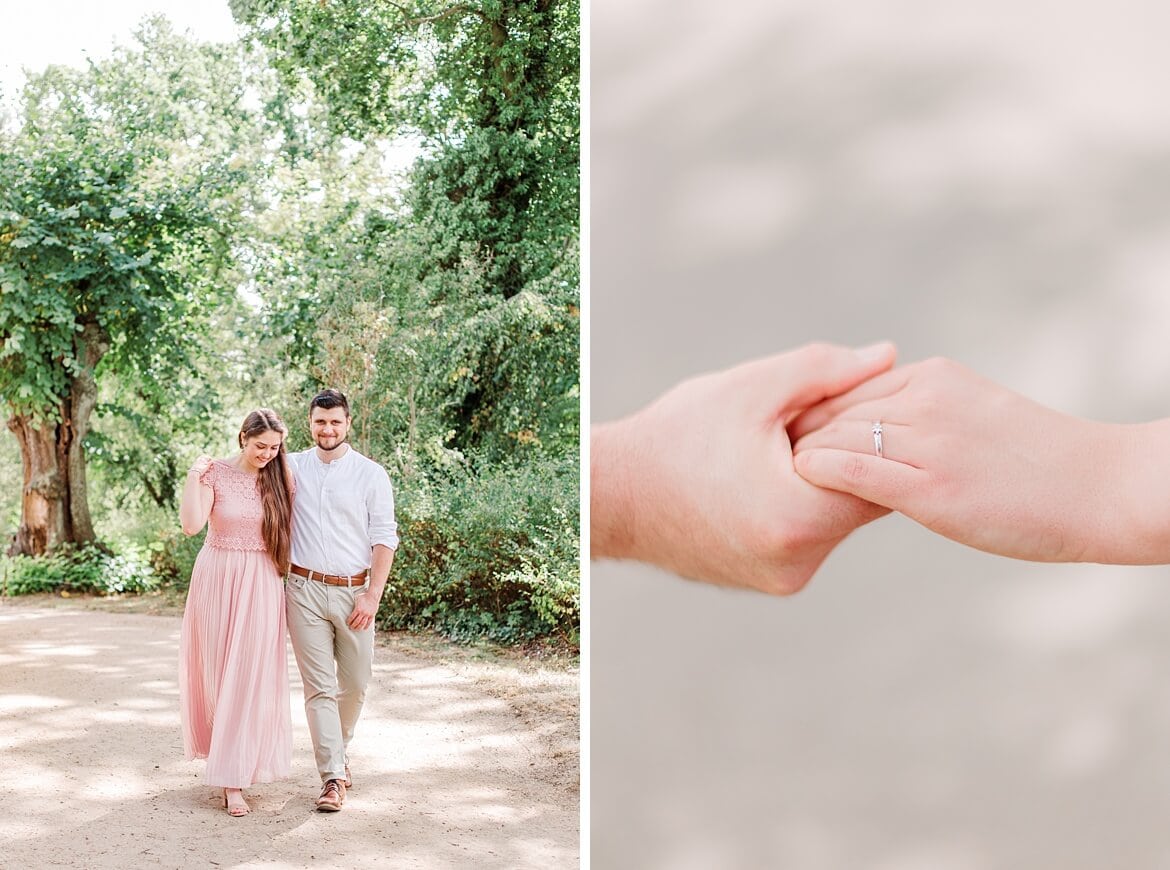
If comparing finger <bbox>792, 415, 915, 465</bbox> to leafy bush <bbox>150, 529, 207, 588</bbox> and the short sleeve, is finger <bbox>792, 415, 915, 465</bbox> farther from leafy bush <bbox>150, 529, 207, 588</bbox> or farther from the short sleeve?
leafy bush <bbox>150, 529, 207, 588</bbox>

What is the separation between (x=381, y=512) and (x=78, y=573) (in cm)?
431

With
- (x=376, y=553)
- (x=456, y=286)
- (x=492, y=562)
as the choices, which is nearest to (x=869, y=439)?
(x=376, y=553)

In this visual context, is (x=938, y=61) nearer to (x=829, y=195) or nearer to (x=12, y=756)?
(x=829, y=195)

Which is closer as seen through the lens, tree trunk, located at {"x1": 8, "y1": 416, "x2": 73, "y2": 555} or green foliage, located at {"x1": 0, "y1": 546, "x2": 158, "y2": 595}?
green foliage, located at {"x1": 0, "y1": 546, "x2": 158, "y2": 595}

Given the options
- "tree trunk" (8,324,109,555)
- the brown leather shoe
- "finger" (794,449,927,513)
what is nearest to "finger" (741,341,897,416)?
"finger" (794,449,927,513)

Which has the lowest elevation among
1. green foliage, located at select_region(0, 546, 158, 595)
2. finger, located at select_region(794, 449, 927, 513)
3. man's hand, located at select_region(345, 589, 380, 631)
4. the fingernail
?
green foliage, located at select_region(0, 546, 158, 595)

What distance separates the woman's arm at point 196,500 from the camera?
297cm

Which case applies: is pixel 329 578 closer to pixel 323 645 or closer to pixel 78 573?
pixel 323 645

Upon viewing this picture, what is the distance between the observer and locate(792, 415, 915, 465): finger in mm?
1705

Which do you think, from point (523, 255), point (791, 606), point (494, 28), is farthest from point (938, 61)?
point (494, 28)

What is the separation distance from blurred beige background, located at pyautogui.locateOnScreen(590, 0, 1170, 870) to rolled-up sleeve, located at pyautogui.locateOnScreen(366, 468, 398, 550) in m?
1.38

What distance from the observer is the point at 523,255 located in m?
6.61

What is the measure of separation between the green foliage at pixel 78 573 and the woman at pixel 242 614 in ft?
12.8

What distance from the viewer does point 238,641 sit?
2.99 metres
